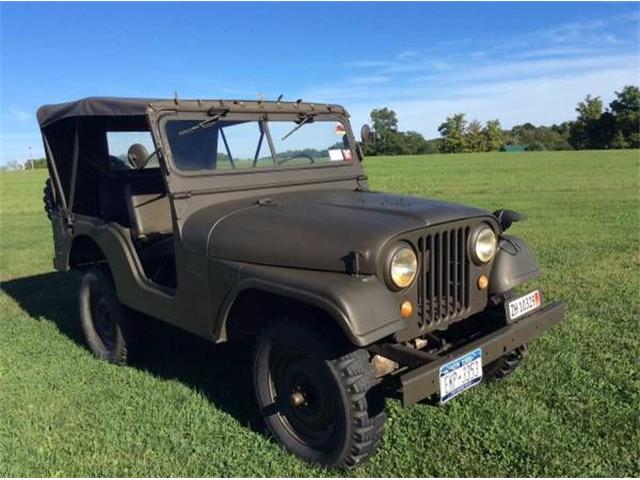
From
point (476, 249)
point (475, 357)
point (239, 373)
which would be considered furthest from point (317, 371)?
point (239, 373)

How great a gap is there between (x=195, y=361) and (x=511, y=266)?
2.65 m

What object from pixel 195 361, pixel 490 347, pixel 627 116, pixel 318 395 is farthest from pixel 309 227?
pixel 627 116

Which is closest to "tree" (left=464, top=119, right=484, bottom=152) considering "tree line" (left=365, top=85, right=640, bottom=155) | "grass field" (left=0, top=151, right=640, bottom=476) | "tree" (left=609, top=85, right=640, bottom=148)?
"tree line" (left=365, top=85, right=640, bottom=155)

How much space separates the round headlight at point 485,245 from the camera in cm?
344

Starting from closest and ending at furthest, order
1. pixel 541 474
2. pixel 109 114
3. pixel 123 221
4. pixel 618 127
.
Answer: pixel 541 474 < pixel 109 114 < pixel 123 221 < pixel 618 127

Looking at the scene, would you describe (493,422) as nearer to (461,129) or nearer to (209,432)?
(209,432)

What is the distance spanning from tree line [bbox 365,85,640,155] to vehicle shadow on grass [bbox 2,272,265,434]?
47.2 m

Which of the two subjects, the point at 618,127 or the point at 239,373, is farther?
the point at 618,127

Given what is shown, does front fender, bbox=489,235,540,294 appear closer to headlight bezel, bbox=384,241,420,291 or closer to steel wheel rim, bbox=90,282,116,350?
headlight bezel, bbox=384,241,420,291

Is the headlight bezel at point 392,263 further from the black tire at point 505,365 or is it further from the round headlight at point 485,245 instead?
the black tire at point 505,365

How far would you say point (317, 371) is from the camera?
10.1ft

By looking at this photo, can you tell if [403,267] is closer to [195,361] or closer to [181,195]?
[181,195]

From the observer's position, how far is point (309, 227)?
10.6 ft

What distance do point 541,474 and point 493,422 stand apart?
1.67 ft
